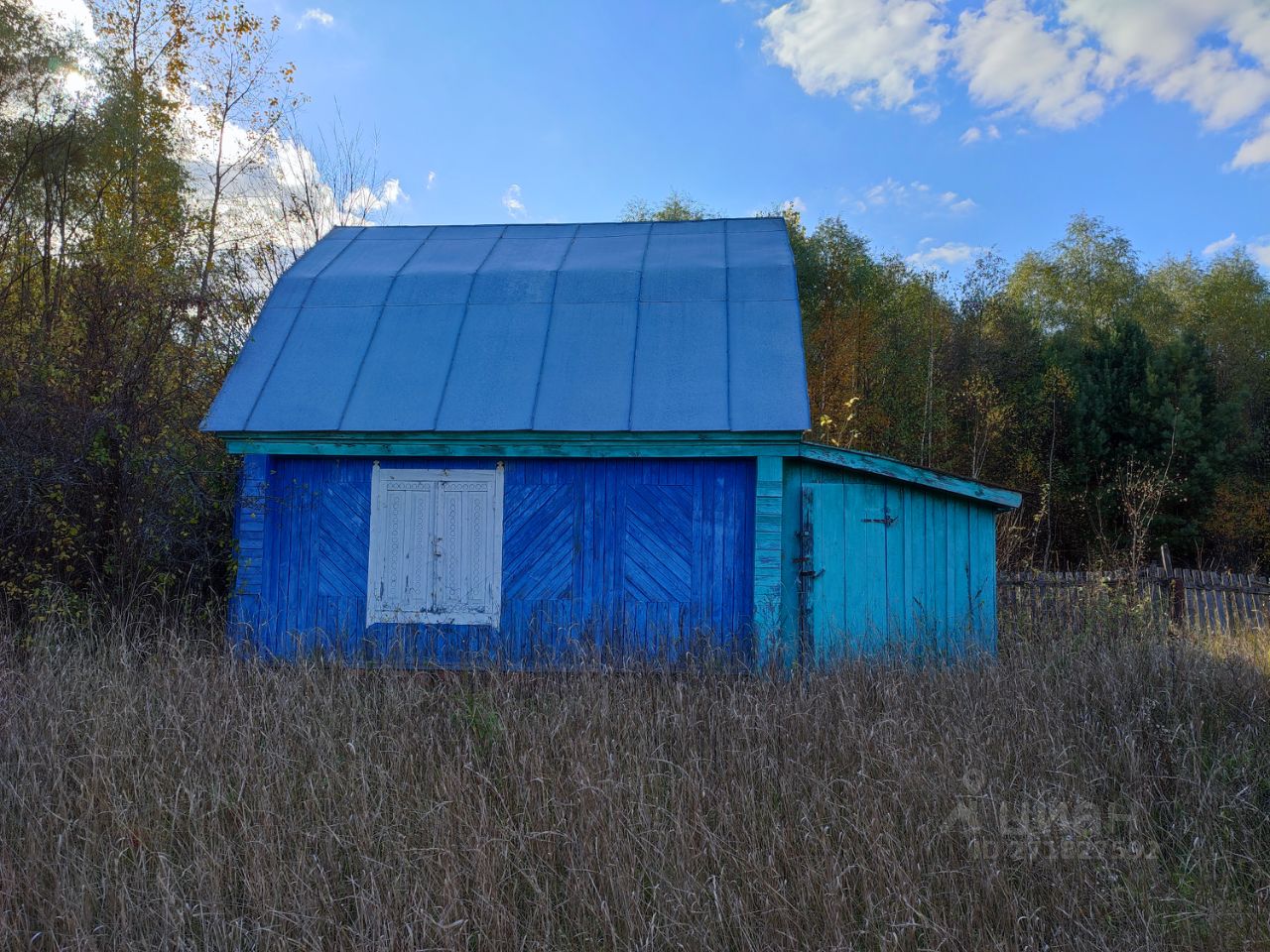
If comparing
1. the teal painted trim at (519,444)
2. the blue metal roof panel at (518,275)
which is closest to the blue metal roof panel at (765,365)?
the teal painted trim at (519,444)

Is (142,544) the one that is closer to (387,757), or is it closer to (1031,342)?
(387,757)

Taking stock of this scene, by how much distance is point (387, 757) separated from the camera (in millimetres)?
4840

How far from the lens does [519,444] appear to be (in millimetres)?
7605

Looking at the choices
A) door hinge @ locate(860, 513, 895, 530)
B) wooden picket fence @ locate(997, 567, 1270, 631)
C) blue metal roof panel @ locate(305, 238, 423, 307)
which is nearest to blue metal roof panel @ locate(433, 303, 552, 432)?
blue metal roof panel @ locate(305, 238, 423, 307)

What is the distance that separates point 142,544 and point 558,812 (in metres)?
5.83

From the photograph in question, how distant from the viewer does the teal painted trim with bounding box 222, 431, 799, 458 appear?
7.40 m

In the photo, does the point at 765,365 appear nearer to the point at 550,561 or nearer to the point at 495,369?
the point at 495,369

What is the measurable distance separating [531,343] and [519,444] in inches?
47.4

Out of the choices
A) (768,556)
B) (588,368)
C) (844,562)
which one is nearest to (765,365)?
(588,368)

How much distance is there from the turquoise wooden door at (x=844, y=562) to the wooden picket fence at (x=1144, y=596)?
268 cm

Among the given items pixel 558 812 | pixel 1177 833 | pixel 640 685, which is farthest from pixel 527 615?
pixel 1177 833

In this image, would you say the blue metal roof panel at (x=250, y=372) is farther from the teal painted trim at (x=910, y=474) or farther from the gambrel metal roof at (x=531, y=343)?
the teal painted trim at (x=910, y=474)

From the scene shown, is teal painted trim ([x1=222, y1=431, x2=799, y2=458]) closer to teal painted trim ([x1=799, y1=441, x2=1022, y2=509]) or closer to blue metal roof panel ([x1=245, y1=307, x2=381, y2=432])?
blue metal roof panel ([x1=245, y1=307, x2=381, y2=432])

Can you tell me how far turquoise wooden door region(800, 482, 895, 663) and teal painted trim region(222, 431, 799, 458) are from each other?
2.36 ft
